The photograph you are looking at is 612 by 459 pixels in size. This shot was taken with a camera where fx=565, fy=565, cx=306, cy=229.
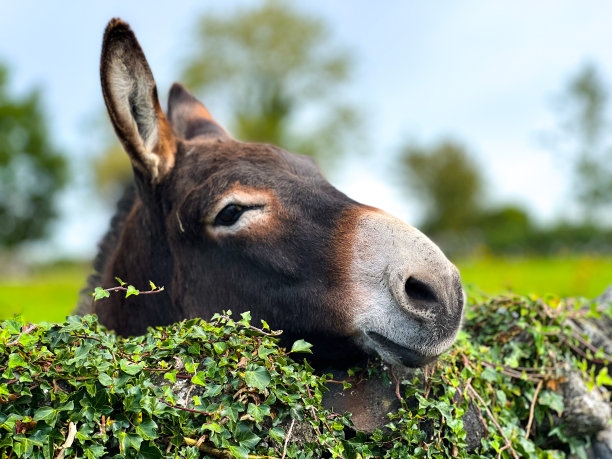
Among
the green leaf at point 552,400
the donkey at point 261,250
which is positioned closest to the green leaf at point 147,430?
the donkey at point 261,250

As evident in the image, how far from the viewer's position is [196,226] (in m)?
3.22

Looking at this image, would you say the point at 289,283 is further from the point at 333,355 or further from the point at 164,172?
the point at 164,172

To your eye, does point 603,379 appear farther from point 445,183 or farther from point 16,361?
point 445,183

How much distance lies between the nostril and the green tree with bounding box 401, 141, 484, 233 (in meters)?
42.6

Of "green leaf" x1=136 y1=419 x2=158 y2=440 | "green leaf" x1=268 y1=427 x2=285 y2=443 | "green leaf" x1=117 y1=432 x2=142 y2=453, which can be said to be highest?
"green leaf" x1=268 y1=427 x2=285 y2=443

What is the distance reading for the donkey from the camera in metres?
2.65

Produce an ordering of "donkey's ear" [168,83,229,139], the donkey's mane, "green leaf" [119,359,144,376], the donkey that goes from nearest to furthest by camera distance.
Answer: "green leaf" [119,359,144,376] < the donkey < the donkey's mane < "donkey's ear" [168,83,229,139]

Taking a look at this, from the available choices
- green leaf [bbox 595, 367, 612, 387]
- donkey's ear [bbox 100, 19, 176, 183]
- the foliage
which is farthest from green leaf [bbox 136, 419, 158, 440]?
green leaf [bbox 595, 367, 612, 387]

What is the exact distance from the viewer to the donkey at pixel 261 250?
8.70 ft

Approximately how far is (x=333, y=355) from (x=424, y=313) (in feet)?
1.89

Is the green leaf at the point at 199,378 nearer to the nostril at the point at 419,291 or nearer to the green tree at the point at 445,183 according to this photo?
the nostril at the point at 419,291

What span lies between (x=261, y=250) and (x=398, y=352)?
2.94 feet

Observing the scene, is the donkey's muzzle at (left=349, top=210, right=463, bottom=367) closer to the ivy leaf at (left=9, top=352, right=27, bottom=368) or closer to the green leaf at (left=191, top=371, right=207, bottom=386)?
the green leaf at (left=191, top=371, right=207, bottom=386)

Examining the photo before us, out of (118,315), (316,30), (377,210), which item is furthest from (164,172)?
(316,30)
